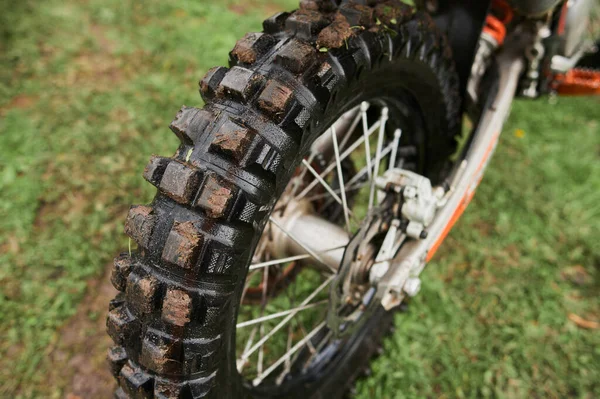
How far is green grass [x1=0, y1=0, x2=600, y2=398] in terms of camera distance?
2053 mm

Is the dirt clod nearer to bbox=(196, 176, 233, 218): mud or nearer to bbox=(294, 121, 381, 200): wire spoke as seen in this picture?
bbox=(196, 176, 233, 218): mud

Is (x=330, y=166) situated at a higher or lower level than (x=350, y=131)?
lower

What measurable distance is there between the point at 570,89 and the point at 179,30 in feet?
8.80

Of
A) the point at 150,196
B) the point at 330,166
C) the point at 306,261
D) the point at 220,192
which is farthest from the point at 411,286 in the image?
the point at 150,196

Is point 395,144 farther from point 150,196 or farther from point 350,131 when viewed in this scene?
point 150,196

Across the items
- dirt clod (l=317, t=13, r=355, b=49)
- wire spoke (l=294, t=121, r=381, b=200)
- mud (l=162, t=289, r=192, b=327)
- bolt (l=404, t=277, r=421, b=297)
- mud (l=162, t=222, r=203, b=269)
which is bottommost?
mud (l=162, t=289, r=192, b=327)

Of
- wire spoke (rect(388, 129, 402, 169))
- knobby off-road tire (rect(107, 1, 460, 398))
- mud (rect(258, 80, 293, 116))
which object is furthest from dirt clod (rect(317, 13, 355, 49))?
wire spoke (rect(388, 129, 402, 169))

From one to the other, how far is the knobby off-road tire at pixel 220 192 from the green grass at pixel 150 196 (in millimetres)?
1014

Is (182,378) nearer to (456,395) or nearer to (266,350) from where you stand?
(266,350)

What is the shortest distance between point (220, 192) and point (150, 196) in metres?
1.71

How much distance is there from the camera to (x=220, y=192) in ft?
3.34

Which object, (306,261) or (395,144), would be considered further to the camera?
(395,144)

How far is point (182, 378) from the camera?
1143 millimetres

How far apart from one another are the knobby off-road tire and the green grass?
1.01 m
